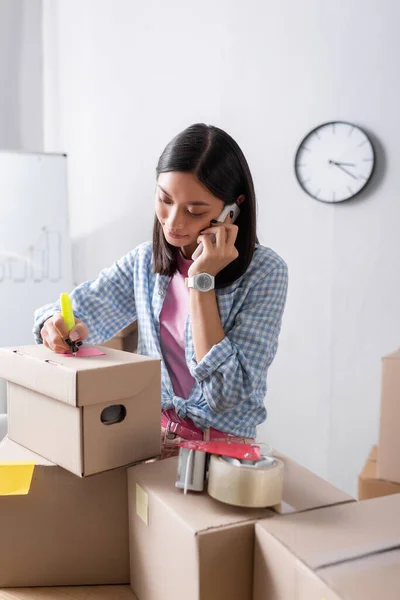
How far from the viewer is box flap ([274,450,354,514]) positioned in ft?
2.26

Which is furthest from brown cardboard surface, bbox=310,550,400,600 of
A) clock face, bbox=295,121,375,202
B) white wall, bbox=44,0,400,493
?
clock face, bbox=295,121,375,202

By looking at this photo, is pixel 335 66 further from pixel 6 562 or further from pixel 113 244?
pixel 6 562

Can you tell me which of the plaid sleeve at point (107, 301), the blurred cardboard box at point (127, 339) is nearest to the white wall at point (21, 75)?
the blurred cardboard box at point (127, 339)

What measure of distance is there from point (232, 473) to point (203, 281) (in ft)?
1.47

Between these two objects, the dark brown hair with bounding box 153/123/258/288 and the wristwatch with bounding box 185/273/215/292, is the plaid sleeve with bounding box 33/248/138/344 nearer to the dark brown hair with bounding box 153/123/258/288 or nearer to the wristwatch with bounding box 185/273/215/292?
the dark brown hair with bounding box 153/123/258/288

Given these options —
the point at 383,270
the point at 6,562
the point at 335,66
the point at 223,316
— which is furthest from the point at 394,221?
the point at 6,562

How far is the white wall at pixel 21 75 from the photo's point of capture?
8.65ft

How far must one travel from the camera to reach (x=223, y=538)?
627 mm

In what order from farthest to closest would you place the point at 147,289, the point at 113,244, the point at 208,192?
1. the point at 113,244
2. the point at 147,289
3. the point at 208,192

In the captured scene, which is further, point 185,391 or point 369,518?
point 185,391

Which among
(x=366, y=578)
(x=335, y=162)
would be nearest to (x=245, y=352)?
(x=366, y=578)

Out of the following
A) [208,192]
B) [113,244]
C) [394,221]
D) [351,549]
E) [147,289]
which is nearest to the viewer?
[351,549]

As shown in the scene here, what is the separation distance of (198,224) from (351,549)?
2.13ft

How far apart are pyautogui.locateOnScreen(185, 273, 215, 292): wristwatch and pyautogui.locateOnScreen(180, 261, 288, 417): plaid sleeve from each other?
86 mm
